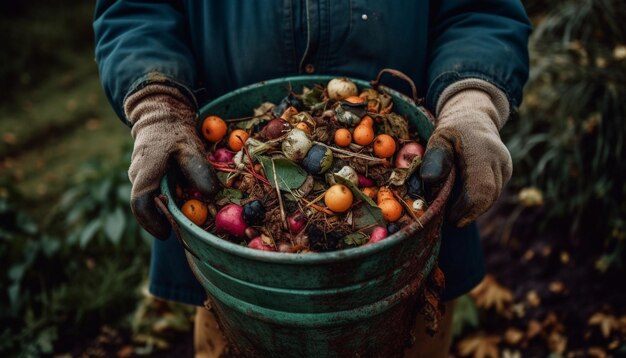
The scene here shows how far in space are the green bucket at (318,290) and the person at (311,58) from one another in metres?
0.19

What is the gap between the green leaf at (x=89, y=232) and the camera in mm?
2975

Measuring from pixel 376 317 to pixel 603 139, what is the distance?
226cm

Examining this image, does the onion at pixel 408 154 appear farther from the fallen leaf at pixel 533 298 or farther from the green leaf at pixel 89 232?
the green leaf at pixel 89 232

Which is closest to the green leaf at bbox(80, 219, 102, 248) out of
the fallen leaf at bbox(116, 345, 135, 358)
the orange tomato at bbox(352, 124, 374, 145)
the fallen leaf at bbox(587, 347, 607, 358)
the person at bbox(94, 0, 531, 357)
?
the fallen leaf at bbox(116, 345, 135, 358)

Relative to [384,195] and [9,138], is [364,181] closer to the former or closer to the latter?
[384,195]

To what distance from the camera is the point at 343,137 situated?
4.76 ft

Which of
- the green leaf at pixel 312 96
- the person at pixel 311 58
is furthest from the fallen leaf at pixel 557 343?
the green leaf at pixel 312 96

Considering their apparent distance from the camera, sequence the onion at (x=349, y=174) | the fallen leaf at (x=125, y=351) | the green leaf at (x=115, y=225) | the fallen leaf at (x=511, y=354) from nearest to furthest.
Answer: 1. the onion at (x=349, y=174)
2. the fallen leaf at (x=511, y=354)
3. the fallen leaf at (x=125, y=351)
4. the green leaf at (x=115, y=225)

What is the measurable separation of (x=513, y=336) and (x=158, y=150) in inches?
83.4

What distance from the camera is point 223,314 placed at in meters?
1.39

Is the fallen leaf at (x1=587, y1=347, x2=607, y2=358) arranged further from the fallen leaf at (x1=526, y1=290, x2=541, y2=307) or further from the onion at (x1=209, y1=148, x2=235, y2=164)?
the onion at (x1=209, y1=148, x2=235, y2=164)

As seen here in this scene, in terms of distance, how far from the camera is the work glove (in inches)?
54.2

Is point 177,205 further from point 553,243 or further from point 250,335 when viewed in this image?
point 553,243

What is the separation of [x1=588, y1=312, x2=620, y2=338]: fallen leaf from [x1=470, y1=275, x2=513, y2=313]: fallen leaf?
408mm
